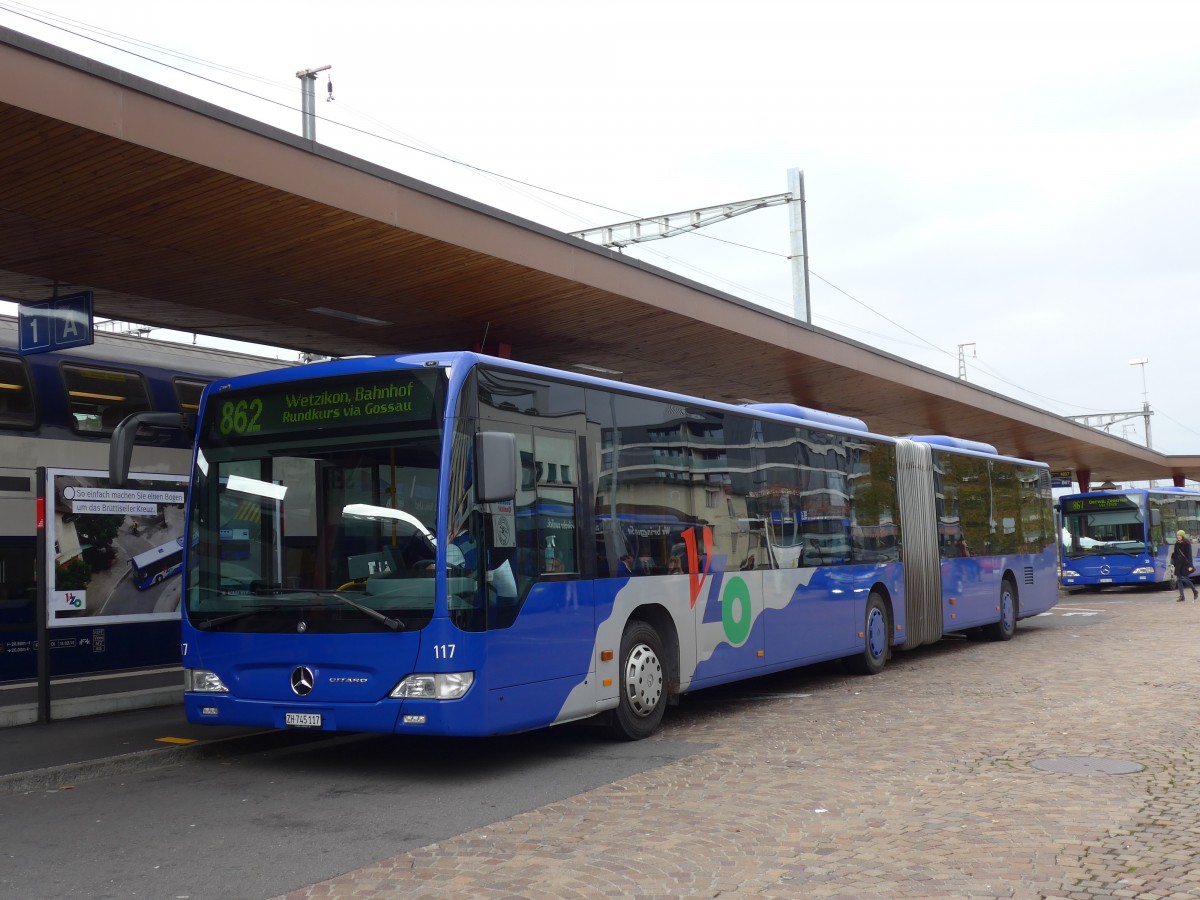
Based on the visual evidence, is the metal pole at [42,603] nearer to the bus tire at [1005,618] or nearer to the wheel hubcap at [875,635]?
the wheel hubcap at [875,635]

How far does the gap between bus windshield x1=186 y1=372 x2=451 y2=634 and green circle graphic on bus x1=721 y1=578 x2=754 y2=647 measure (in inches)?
164

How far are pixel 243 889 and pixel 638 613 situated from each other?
500 cm

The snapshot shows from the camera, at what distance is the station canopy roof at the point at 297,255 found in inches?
363

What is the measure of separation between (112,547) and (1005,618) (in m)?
13.9

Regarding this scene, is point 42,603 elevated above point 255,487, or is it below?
below

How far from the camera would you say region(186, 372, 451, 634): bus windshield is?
8.40 m

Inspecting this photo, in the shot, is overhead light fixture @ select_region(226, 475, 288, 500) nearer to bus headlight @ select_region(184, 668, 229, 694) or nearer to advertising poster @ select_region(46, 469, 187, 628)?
bus headlight @ select_region(184, 668, 229, 694)

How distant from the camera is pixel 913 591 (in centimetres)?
1658

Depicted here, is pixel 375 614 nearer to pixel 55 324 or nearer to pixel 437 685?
pixel 437 685

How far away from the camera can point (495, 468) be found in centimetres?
830

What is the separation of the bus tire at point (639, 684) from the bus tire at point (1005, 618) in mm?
10681

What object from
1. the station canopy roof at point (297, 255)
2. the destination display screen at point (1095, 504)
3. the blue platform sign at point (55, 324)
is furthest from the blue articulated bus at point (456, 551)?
the destination display screen at point (1095, 504)

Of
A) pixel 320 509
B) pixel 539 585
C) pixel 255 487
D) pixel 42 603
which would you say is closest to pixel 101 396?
pixel 42 603

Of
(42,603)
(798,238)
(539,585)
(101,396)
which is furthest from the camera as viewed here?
(798,238)
